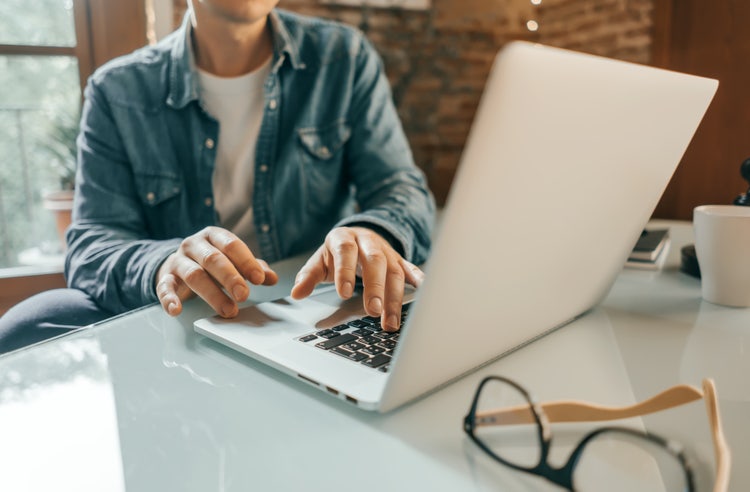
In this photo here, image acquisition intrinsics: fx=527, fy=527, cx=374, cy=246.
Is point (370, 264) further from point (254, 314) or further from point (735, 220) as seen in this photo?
point (735, 220)

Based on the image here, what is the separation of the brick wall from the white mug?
1.86 m

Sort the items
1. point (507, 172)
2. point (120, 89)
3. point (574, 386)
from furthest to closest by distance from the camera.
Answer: point (120, 89) → point (574, 386) → point (507, 172)

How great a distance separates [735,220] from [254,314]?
2.01ft

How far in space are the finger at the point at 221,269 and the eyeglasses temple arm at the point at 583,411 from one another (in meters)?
0.36

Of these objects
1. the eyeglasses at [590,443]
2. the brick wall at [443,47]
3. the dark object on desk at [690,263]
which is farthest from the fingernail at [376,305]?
the brick wall at [443,47]

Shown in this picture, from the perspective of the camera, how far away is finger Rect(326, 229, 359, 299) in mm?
661

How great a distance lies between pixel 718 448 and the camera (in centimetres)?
34

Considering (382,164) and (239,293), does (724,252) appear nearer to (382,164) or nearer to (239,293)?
(239,293)

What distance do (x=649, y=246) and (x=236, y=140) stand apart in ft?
3.16

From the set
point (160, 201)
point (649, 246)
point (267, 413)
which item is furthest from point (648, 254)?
point (160, 201)

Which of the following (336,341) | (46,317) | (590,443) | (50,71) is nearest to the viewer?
(590,443)

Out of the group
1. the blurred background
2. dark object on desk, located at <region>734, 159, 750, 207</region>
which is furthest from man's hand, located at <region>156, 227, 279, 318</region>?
the blurred background

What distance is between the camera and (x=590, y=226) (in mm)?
505

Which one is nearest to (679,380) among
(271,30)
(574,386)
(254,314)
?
(574,386)
